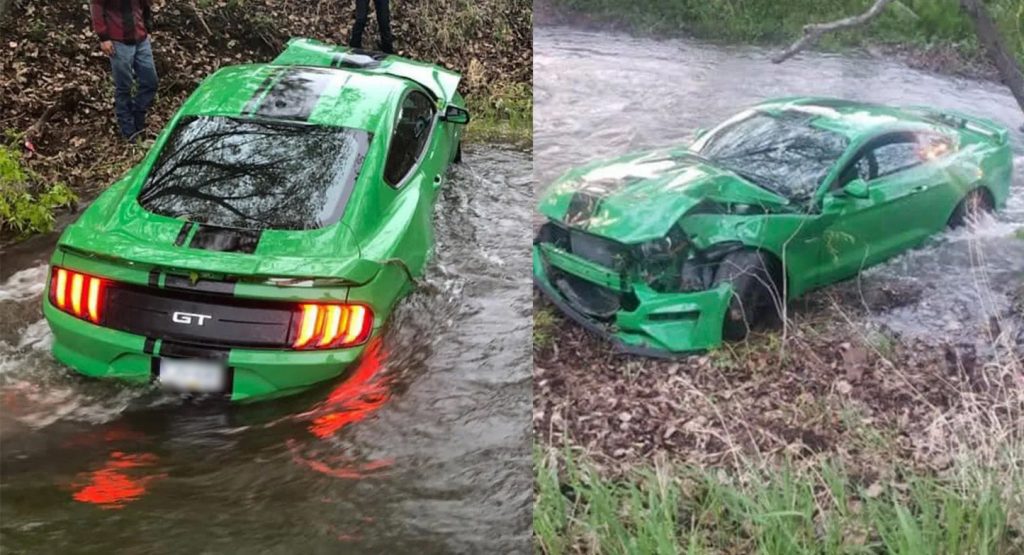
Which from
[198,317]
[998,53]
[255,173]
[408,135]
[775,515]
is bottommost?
[775,515]

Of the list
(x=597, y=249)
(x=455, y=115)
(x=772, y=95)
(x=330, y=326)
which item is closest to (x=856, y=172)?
(x=772, y=95)

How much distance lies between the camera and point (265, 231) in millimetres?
2264

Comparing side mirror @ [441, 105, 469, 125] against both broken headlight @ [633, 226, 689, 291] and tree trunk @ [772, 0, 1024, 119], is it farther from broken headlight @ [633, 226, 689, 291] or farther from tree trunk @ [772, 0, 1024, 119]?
tree trunk @ [772, 0, 1024, 119]

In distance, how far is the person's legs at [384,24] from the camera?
269cm

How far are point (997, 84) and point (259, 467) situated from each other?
2.32 m

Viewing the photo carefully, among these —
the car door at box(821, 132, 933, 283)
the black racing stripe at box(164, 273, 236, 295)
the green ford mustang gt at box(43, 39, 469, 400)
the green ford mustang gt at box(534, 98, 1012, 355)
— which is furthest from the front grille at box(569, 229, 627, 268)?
the black racing stripe at box(164, 273, 236, 295)

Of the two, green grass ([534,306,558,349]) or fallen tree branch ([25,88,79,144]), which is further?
fallen tree branch ([25,88,79,144])

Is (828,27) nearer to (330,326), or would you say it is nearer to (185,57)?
(330,326)

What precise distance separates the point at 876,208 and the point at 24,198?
2.59m

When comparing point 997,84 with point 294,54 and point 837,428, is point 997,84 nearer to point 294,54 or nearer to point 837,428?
point 837,428

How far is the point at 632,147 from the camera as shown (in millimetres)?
2100

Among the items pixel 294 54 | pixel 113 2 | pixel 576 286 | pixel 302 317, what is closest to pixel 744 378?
pixel 576 286

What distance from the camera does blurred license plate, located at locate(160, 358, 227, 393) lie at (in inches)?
83.7

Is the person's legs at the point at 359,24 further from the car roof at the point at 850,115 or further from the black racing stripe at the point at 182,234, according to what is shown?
the car roof at the point at 850,115
